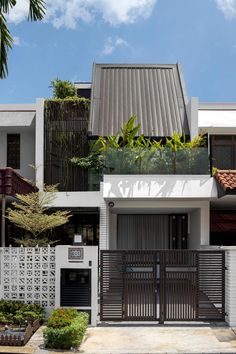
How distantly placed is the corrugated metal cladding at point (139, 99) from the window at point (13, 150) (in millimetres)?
3756

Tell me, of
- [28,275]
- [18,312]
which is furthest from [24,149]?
[18,312]

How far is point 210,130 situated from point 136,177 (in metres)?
5.32

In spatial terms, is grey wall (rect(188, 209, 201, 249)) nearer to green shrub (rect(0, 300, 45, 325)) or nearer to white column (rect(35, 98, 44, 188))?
white column (rect(35, 98, 44, 188))

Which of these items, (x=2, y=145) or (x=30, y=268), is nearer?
(x=30, y=268)

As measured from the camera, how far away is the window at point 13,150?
2155 cm

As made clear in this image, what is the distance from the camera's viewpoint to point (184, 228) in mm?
21641

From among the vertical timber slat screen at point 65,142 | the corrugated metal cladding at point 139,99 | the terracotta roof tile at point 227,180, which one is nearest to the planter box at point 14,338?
the terracotta roof tile at point 227,180

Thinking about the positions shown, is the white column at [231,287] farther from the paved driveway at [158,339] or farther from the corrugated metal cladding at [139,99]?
the corrugated metal cladding at [139,99]

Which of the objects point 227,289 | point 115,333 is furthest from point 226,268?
point 115,333

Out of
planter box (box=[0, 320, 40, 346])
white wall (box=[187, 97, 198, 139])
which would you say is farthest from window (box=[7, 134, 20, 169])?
planter box (box=[0, 320, 40, 346])

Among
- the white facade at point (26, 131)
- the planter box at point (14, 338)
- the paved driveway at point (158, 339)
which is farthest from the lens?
the white facade at point (26, 131)

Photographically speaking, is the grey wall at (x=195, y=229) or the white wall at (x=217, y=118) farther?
the white wall at (x=217, y=118)

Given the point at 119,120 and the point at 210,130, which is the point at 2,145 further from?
the point at 210,130

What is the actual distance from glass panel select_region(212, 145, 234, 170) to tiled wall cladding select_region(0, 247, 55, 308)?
368 inches
